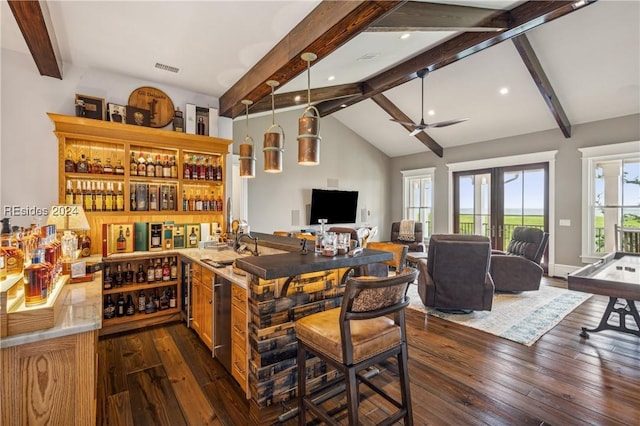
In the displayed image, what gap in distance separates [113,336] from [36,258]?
2219 mm

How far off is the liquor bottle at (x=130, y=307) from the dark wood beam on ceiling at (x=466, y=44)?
5.25m

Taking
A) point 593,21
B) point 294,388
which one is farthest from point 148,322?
point 593,21

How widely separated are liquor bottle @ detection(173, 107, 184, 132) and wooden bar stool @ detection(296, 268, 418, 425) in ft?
10.3

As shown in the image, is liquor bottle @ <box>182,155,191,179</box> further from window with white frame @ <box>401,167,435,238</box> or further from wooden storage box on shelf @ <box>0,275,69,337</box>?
window with white frame @ <box>401,167,435,238</box>

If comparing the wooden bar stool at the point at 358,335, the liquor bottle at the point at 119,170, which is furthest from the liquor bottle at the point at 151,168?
the wooden bar stool at the point at 358,335

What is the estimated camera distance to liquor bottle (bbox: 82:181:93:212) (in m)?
3.34

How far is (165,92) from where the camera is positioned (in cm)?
387

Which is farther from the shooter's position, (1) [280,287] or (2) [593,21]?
(2) [593,21]

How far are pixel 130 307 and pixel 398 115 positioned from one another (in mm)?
6579

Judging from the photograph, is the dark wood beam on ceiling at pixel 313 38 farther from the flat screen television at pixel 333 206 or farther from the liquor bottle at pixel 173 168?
the flat screen television at pixel 333 206

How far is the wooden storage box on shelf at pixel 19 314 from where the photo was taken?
1250mm

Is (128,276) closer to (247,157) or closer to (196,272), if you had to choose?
(196,272)

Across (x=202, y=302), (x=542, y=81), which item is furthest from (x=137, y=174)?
(x=542, y=81)

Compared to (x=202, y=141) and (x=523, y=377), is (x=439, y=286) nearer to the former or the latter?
(x=523, y=377)
